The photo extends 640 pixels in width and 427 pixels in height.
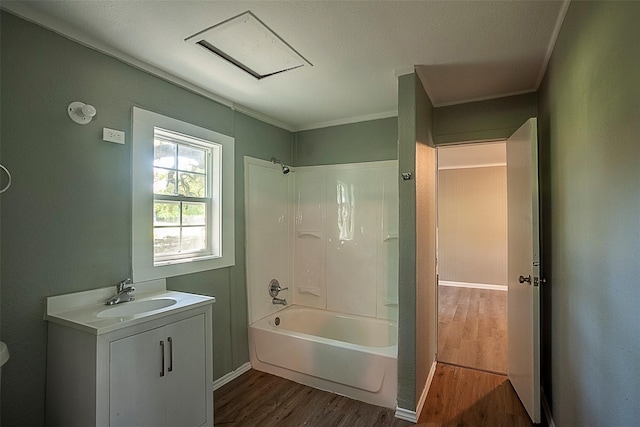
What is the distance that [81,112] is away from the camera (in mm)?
1794

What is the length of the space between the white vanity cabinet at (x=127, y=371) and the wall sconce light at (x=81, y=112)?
106 centimetres

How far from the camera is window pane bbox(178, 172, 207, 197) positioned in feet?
8.13

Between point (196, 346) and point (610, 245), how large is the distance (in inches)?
81.1

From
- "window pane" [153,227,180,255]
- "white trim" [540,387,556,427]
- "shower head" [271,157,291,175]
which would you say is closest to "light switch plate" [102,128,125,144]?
"window pane" [153,227,180,255]

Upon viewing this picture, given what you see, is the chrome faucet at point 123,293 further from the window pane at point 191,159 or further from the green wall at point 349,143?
the green wall at point 349,143

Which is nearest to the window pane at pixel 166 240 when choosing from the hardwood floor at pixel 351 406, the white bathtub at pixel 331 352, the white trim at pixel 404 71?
the white bathtub at pixel 331 352

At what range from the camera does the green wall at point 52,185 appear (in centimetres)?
155

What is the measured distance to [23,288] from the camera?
1.58 m

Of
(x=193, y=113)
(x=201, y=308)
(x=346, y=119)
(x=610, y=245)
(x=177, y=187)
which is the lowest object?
(x=201, y=308)

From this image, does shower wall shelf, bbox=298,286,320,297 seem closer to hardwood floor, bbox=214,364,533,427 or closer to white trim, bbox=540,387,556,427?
hardwood floor, bbox=214,364,533,427

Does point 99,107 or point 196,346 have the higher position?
point 99,107

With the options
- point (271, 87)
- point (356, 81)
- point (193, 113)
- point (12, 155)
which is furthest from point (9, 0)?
point (356, 81)

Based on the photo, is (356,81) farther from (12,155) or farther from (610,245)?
(12,155)

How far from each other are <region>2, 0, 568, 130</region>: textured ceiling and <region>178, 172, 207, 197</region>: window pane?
68 centimetres
